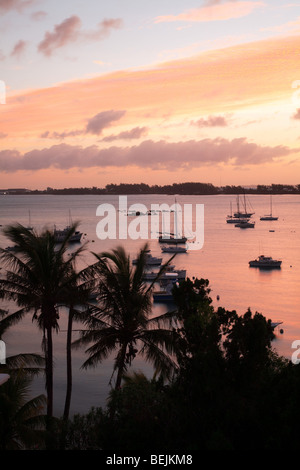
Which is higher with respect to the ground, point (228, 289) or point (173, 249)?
point (173, 249)

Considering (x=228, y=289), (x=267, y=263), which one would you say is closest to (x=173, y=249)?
(x=267, y=263)

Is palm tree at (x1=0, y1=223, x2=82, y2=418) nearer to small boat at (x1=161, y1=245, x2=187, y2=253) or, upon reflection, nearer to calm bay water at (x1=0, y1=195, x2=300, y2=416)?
calm bay water at (x1=0, y1=195, x2=300, y2=416)

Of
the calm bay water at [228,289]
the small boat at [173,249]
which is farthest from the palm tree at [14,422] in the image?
the small boat at [173,249]

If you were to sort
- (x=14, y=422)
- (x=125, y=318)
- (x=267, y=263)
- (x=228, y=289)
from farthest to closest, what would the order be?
(x=267, y=263) → (x=228, y=289) → (x=125, y=318) → (x=14, y=422)

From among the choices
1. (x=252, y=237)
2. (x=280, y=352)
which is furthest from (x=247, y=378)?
(x=252, y=237)

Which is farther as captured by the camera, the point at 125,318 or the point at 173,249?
the point at 173,249

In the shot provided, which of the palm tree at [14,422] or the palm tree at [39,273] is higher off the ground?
the palm tree at [39,273]

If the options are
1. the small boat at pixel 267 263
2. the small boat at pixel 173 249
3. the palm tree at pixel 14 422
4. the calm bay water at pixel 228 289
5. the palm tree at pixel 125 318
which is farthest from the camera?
the small boat at pixel 173 249

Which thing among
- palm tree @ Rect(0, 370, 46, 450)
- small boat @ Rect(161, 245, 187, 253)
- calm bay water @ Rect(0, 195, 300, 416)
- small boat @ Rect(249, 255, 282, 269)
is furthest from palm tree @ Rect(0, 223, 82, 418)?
small boat @ Rect(161, 245, 187, 253)

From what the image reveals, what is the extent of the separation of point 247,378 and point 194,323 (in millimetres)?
2065

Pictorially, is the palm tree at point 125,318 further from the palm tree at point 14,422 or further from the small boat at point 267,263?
the small boat at point 267,263

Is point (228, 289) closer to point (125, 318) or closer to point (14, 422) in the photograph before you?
point (125, 318)

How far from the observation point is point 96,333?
64.1 ft
